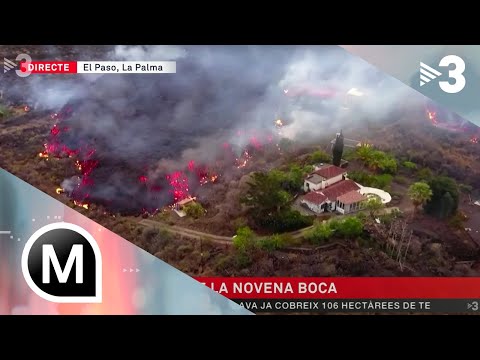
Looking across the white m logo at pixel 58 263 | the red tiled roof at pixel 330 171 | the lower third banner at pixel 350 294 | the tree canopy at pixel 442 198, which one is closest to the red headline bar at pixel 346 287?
the lower third banner at pixel 350 294

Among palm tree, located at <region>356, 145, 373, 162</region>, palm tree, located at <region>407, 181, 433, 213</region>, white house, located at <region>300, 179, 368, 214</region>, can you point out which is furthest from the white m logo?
palm tree, located at <region>407, 181, 433, 213</region>

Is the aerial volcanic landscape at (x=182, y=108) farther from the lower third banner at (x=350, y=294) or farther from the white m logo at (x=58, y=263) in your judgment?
the lower third banner at (x=350, y=294)

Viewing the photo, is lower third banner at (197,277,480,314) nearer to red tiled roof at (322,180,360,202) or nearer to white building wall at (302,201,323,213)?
white building wall at (302,201,323,213)

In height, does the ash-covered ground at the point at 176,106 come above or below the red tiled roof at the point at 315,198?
above

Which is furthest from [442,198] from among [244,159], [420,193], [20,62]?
[20,62]

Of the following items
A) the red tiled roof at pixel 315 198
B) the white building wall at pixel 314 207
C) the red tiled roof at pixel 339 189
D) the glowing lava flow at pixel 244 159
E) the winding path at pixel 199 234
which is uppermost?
the glowing lava flow at pixel 244 159

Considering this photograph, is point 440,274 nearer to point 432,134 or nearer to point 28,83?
point 432,134

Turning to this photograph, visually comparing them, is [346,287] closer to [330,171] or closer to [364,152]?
[330,171]
